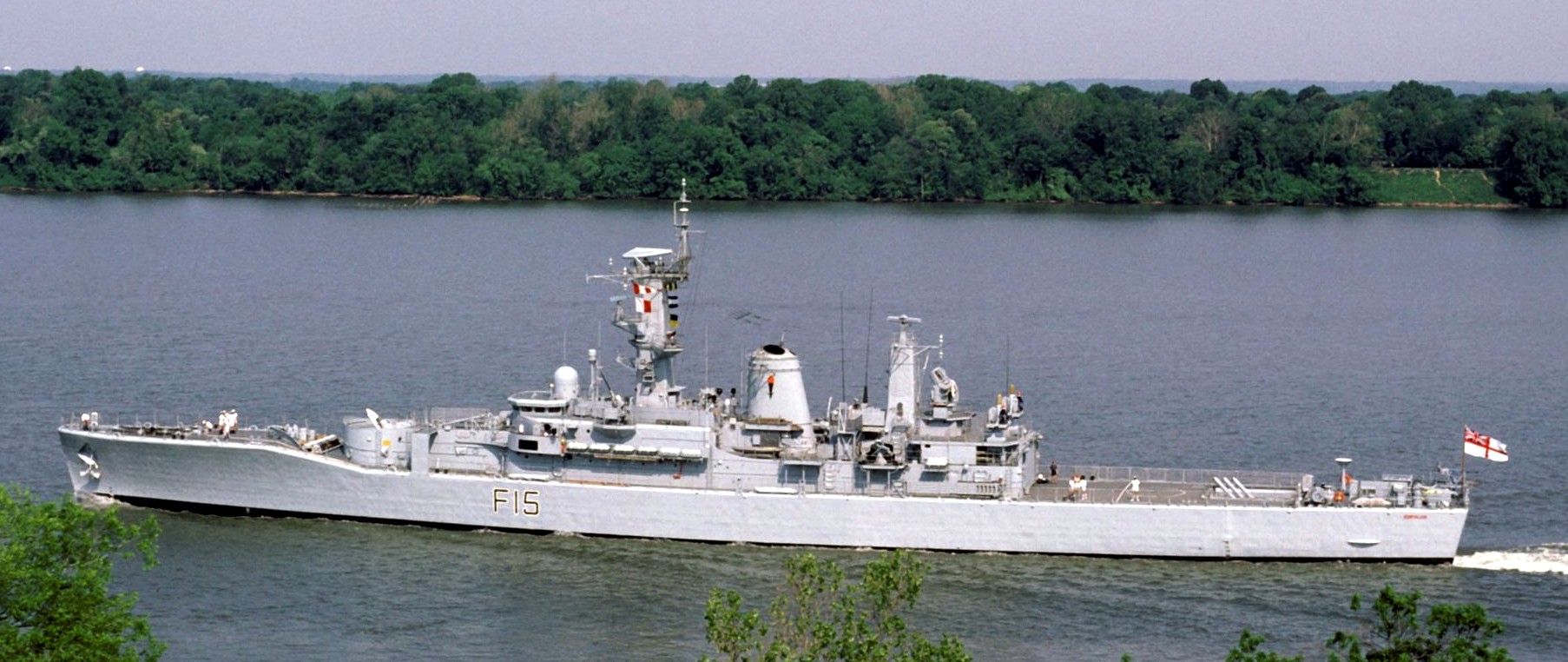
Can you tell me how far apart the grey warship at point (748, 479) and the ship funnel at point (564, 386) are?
1.8 inches

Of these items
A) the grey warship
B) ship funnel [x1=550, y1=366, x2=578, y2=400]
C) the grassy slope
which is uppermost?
the grassy slope

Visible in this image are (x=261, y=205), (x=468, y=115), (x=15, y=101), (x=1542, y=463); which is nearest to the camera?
(x=1542, y=463)

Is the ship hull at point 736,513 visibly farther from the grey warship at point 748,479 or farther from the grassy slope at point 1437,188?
the grassy slope at point 1437,188

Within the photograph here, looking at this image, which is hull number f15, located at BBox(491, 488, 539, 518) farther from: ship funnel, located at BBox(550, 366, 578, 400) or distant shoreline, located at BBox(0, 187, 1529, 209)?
distant shoreline, located at BBox(0, 187, 1529, 209)

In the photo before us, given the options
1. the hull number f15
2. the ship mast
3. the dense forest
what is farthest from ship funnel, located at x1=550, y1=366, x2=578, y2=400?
the dense forest

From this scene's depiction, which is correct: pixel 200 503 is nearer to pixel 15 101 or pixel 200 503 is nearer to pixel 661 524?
pixel 661 524

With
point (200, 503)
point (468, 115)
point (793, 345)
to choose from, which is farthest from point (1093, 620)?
point (468, 115)

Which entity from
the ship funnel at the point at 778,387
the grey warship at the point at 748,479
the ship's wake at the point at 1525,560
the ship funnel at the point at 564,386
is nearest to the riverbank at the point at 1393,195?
the grey warship at the point at 748,479

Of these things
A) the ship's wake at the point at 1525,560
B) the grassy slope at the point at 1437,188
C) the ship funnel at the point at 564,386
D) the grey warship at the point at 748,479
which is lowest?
the ship's wake at the point at 1525,560

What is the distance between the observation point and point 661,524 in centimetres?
3859

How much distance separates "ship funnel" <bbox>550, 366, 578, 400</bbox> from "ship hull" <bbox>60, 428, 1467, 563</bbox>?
157 centimetres

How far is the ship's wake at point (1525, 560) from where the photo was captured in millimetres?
36781

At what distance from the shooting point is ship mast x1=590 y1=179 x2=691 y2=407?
39406 mm

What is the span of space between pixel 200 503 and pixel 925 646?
2219 centimetres
